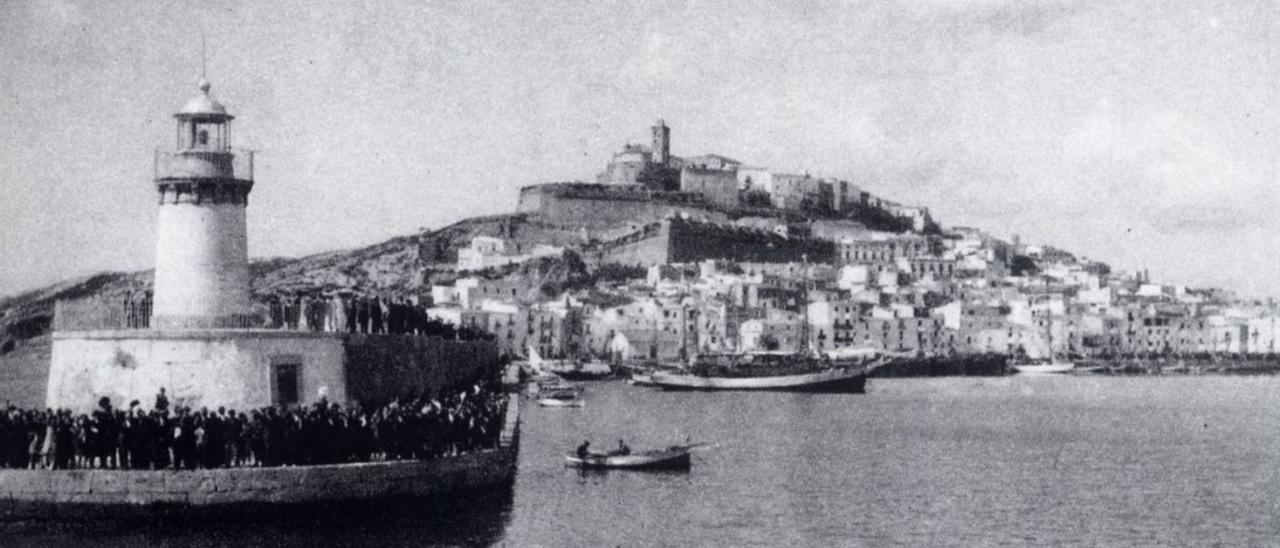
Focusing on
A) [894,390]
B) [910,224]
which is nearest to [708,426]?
[894,390]

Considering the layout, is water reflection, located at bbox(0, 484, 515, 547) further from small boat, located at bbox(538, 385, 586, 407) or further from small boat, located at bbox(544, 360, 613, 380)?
small boat, located at bbox(544, 360, 613, 380)

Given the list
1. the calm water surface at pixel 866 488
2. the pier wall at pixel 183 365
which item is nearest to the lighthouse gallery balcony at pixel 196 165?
the pier wall at pixel 183 365

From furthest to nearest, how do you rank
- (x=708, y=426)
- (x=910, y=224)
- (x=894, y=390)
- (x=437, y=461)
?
(x=910, y=224)
(x=894, y=390)
(x=708, y=426)
(x=437, y=461)

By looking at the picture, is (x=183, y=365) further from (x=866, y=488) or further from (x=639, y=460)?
(x=866, y=488)

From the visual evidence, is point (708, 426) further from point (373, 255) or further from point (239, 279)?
point (373, 255)

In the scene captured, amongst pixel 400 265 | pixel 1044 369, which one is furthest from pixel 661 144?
pixel 1044 369

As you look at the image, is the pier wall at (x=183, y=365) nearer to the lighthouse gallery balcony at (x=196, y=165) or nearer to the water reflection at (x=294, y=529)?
the lighthouse gallery balcony at (x=196, y=165)
